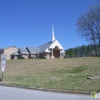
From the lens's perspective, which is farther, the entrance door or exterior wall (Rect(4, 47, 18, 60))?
exterior wall (Rect(4, 47, 18, 60))

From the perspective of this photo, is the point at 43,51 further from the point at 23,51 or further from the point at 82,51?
the point at 82,51

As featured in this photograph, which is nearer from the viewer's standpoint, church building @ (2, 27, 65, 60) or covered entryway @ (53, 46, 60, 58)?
church building @ (2, 27, 65, 60)

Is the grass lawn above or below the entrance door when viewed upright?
below

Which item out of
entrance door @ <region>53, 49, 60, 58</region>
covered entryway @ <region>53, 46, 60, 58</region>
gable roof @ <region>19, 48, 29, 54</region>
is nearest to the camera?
covered entryway @ <region>53, 46, 60, 58</region>

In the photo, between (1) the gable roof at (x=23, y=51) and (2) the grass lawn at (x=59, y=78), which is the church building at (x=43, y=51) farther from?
(2) the grass lawn at (x=59, y=78)

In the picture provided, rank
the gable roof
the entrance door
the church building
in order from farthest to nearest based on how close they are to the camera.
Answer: the gable roof
the entrance door
the church building

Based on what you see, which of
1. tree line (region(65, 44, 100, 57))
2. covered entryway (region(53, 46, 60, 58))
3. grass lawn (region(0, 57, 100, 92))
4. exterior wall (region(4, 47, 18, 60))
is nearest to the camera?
grass lawn (region(0, 57, 100, 92))

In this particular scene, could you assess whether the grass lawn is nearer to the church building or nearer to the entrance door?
the church building

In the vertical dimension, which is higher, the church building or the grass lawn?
the church building

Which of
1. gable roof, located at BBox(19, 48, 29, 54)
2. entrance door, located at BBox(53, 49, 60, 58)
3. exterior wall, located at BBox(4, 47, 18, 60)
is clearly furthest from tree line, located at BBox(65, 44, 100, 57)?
exterior wall, located at BBox(4, 47, 18, 60)

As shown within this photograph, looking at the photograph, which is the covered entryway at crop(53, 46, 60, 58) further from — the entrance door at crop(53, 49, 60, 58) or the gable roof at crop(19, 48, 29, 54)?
the gable roof at crop(19, 48, 29, 54)

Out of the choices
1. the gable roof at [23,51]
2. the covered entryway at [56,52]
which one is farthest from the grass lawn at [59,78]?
the gable roof at [23,51]

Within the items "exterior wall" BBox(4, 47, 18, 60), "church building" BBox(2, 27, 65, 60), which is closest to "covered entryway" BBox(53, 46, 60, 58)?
"church building" BBox(2, 27, 65, 60)

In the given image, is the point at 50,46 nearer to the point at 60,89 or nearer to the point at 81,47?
the point at 81,47
